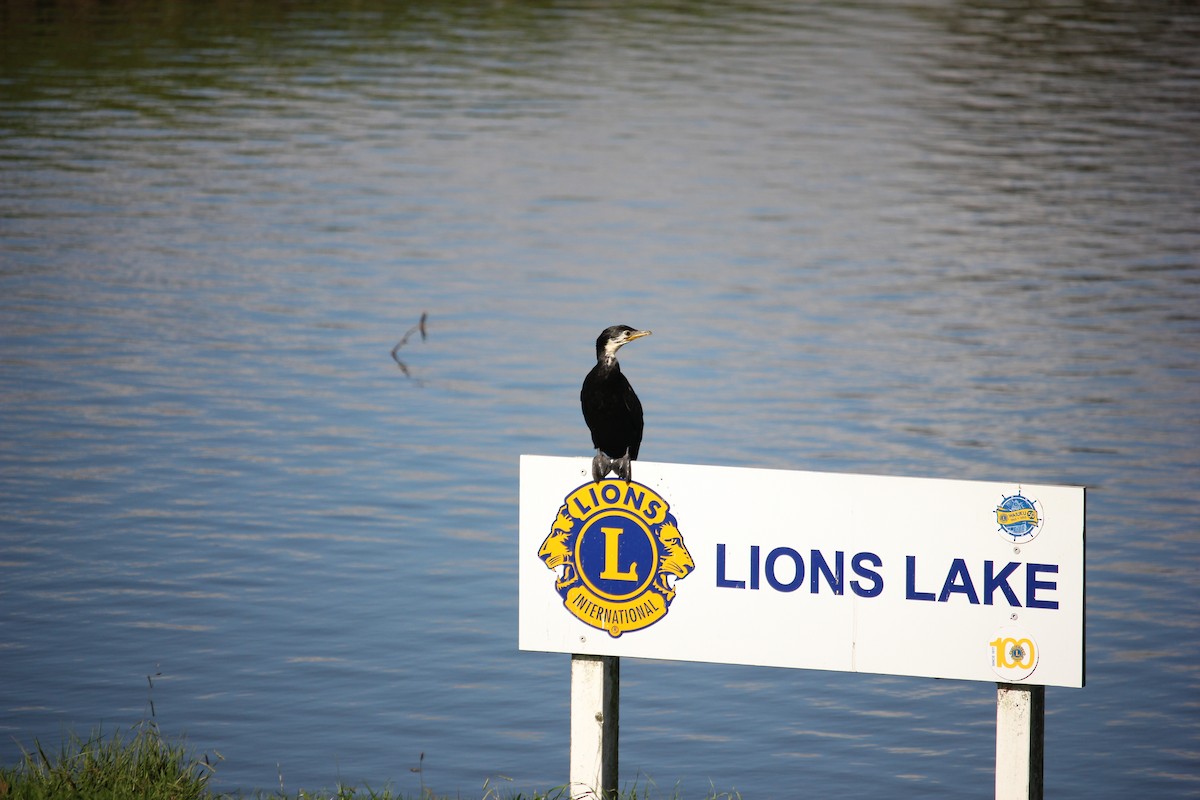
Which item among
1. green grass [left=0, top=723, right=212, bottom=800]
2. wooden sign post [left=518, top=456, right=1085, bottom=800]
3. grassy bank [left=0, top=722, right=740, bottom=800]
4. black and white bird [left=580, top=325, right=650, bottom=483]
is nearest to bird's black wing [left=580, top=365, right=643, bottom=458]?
black and white bird [left=580, top=325, right=650, bottom=483]

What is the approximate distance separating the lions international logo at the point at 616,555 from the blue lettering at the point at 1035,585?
994mm

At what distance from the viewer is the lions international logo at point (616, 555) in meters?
5.74

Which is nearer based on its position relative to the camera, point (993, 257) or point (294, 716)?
point (294, 716)

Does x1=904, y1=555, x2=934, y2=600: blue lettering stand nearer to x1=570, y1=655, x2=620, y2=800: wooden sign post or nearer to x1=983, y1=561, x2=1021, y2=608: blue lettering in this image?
x1=983, y1=561, x2=1021, y2=608: blue lettering

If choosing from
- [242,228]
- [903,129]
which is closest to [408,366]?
[242,228]

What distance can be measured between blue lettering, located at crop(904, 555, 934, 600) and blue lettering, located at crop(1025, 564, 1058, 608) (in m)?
0.28

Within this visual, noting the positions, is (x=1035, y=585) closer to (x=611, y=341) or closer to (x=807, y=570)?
(x=807, y=570)

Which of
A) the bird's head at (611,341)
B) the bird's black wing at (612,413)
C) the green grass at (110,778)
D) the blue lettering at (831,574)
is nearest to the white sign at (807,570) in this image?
the blue lettering at (831,574)

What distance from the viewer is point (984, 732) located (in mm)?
9094

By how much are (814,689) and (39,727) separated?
379cm

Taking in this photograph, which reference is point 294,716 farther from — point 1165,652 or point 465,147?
point 465,147

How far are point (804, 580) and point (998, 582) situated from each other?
565 mm

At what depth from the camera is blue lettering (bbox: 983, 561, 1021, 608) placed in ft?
17.8

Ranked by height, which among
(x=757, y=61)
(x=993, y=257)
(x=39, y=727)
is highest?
(x=757, y=61)
